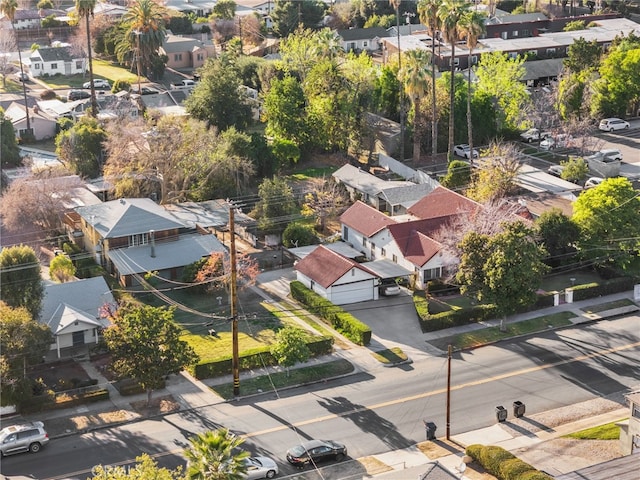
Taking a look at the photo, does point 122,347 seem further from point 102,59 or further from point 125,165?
point 102,59

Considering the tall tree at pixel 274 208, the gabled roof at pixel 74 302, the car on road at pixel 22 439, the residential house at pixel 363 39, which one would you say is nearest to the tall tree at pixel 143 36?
the residential house at pixel 363 39

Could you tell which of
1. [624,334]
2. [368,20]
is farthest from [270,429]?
[368,20]

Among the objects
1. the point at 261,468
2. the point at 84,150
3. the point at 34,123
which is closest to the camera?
the point at 261,468

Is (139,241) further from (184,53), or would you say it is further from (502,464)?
(184,53)

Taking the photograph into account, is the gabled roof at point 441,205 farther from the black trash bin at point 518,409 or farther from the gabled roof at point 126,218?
the black trash bin at point 518,409

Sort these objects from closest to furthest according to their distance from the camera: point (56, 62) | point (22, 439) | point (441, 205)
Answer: point (22, 439) < point (441, 205) < point (56, 62)

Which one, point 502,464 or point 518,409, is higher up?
point 502,464

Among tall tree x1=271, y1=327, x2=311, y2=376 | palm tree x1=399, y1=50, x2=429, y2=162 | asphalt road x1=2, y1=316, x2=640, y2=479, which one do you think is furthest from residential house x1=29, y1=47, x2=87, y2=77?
asphalt road x1=2, y1=316, x2=640, y2=479

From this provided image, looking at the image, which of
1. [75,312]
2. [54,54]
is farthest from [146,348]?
[54,54]

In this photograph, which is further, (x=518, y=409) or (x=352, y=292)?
(x=352, y=292)
